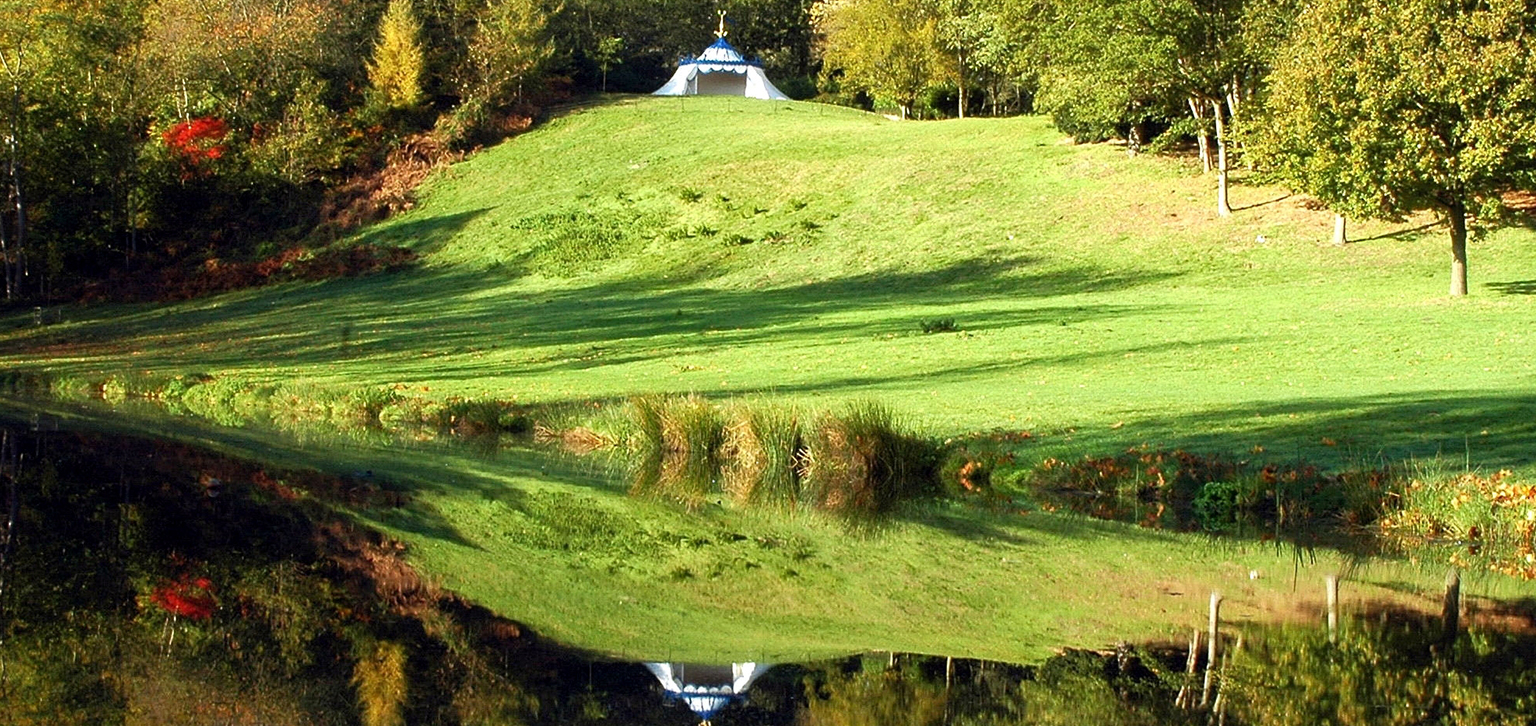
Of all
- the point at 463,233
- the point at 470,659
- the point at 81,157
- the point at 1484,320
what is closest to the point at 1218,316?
the point at 1484,320

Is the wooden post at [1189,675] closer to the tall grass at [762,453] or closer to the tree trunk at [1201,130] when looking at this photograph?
the tall grass at [762,453]

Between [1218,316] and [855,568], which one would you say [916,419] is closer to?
[855,568]

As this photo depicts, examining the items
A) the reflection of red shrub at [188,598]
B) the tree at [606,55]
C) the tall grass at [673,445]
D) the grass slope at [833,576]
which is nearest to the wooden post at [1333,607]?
the grass slope at [833,576]

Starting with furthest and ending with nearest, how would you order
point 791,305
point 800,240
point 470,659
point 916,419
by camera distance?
point 800,240, point 791,305, point 916,419, point 470,659

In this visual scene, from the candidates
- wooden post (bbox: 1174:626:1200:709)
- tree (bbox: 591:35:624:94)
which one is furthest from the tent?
wooden post (bbox: 1174:626:1200:709)

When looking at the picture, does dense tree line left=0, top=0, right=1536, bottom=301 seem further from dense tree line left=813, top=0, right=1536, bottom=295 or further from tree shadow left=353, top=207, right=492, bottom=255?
tree shadow left=353, top=207, right=492, bottom=255

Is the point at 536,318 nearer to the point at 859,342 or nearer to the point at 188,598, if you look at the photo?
the point at 859,342
